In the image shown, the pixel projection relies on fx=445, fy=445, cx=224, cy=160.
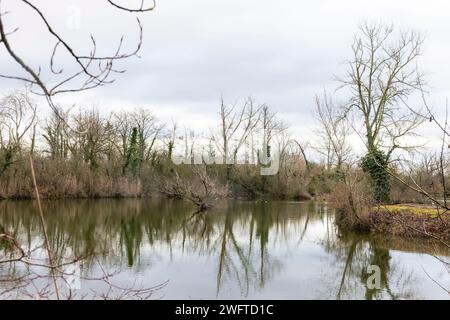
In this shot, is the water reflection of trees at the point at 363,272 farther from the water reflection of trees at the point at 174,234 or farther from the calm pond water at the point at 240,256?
the water reflection of trees at the point at 174,234

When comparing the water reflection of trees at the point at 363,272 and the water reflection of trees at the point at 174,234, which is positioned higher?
Result: the water reflection of trees at the point at 174,234

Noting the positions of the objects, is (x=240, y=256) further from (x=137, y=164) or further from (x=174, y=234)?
(x=137, y=164)

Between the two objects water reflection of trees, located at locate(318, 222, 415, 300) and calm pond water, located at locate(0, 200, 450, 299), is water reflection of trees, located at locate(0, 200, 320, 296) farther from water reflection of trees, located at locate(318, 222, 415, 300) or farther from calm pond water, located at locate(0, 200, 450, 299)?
water reflection of trees, located at locate(318, 222, 415, 300)

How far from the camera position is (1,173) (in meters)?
27.6

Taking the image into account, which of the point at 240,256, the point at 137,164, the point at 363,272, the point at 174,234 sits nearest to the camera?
the point at 363,272

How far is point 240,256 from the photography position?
36.9 feet

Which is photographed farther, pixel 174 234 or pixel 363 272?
pixel 174 234

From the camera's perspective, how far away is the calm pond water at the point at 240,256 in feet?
25.8

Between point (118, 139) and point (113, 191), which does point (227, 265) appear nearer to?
point (113, 191)

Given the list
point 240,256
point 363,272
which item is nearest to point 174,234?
point 240,256

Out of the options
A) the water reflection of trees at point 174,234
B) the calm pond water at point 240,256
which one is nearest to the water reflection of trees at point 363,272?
the calm pond water at point 240,256

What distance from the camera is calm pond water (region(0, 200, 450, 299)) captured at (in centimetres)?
788

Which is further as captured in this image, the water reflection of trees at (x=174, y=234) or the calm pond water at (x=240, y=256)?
the water reflection of trees at (x=174, y=234)

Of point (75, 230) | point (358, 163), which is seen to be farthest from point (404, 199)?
point (75, 230)
